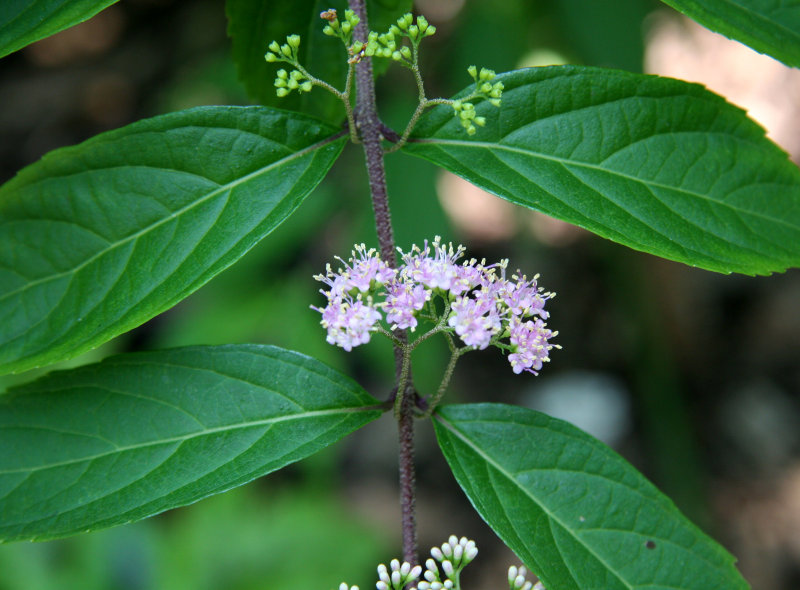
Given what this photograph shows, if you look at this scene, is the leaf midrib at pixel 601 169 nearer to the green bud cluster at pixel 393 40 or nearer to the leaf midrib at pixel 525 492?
the green bud cluster at pixel 393 40

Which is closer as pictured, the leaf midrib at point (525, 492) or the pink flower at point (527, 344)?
the leaf midrib at point (525, 492)

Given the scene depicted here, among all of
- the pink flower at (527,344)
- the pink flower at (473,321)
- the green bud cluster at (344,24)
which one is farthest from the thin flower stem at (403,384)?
the green bud cluster at (344,24)

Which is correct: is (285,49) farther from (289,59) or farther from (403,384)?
(403,384)

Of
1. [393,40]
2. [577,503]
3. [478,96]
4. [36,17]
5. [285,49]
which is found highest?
[36,17]

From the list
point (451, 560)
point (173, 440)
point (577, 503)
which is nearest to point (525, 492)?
point (577, 503)

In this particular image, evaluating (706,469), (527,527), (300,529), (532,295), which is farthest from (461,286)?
(706,469)

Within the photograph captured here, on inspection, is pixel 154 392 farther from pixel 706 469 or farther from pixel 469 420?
pixel 706 469

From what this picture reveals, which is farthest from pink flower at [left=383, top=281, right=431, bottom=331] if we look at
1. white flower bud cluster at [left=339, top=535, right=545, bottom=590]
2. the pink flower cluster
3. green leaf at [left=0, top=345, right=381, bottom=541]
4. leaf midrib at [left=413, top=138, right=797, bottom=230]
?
white flower bud cluster at [left=339, top=535, right=545, bottom=590]
